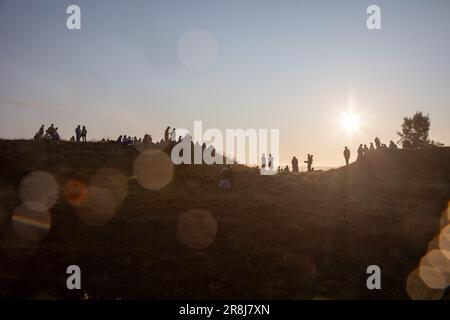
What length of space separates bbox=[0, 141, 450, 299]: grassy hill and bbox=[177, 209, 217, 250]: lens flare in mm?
140

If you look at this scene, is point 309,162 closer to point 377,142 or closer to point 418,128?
point 377,142

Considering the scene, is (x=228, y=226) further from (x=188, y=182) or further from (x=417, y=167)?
(x=417, y=167)

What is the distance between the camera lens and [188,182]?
35.2 m


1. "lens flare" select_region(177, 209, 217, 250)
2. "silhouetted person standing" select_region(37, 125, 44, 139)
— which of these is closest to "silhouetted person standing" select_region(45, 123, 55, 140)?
"silhouetted person standing" select_region(37, 125, 44, 139)

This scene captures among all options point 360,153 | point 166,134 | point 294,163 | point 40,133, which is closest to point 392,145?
point 360,153

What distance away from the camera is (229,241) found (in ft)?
64.0

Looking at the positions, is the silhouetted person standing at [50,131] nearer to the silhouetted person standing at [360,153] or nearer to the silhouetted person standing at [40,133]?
the silhouetted person standing at [40,133]

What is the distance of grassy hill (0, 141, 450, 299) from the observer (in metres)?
15.0

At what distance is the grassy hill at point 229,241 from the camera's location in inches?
590

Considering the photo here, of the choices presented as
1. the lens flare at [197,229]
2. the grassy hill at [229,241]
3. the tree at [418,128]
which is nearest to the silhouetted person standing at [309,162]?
the grassy hill at [229,241]

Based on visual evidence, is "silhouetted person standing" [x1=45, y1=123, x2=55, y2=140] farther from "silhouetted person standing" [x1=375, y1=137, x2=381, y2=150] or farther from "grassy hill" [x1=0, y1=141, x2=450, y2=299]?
"silhouetted person standing" [x1=375, y1=137, x2=381, y2=150]

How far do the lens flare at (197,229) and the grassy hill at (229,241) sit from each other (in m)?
0.14

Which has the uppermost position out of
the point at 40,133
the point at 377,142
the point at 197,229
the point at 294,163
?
the point at 40,133

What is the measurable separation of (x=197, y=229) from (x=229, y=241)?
2387mm
